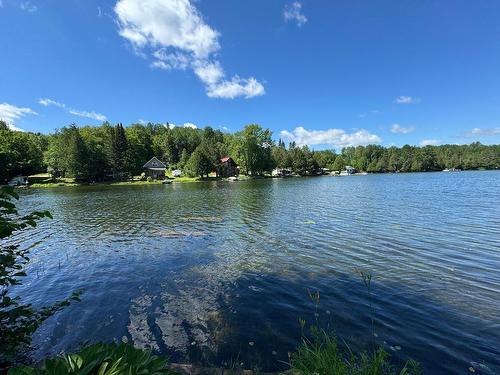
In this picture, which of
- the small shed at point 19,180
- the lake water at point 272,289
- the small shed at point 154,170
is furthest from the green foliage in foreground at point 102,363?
the small shed at point 154,170

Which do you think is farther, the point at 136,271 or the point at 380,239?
the point at 380,239

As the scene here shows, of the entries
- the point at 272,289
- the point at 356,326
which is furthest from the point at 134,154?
the point at 356,326

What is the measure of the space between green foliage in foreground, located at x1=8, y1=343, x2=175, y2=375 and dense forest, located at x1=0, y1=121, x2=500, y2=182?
103131 millimetres

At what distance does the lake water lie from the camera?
23.5 feet

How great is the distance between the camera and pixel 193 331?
782cm

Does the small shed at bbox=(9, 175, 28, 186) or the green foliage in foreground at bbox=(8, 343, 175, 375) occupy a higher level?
the green foliage in foreground at bbox=(8, 343, 175, 375)

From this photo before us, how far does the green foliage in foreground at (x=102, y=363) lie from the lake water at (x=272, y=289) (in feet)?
13.7

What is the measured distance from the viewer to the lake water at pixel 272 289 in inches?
282

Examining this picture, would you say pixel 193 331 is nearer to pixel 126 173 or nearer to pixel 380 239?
pixel 380 239

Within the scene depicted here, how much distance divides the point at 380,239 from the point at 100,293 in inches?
591

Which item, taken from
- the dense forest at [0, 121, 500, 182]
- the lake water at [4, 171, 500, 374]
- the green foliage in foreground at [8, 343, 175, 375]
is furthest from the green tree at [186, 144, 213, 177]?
the green foliage in foreground at [8, 343, 175, 375]

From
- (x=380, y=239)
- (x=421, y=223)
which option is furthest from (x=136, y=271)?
(x=421, y=223)

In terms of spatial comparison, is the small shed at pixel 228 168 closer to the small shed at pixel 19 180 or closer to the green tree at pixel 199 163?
the green tree at pixel 199 163

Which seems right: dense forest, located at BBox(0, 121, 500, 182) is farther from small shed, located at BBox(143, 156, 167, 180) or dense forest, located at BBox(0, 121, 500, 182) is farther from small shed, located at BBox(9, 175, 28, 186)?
small shed, located at BBox(143, 156, 167, 180)
